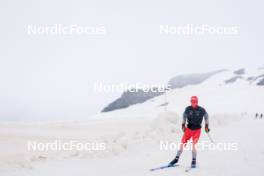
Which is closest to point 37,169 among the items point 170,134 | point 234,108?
point 170,134

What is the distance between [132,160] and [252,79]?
287ft

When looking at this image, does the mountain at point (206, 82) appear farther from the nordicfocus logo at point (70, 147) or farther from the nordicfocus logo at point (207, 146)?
the nordicfocus logo at point (207, 146)

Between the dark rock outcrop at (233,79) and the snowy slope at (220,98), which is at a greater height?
the dark rock outcrop at (233,79)

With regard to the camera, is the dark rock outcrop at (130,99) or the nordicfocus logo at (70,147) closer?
the nordicfocus logo at (70,147)

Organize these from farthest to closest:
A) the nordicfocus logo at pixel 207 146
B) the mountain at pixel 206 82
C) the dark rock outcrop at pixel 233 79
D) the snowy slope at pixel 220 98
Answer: the dark rock outcrop at pixel 233 79 → the mountain at pixel 206 82 → the snowy slope at pixel 220 98 → the nordicfocus logo at pixel 207 146

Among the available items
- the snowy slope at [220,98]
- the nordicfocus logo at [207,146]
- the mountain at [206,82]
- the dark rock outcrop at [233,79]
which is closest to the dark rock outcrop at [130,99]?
the mountain at [206,82]

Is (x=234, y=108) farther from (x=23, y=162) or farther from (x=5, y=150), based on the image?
(x=23, y=162)

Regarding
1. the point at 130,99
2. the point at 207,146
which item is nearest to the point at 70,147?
the point at 207,146

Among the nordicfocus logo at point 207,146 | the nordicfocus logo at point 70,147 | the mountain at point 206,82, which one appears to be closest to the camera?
the nordicfocus logo at point 207,146

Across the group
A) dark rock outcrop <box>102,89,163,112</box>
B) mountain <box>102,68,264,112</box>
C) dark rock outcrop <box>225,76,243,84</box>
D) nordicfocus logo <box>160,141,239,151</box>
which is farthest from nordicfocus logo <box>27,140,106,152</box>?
dark rock outcrop <box>102,89,163,112</box>

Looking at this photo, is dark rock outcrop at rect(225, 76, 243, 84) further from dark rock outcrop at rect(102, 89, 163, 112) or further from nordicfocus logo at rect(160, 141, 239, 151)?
nordicfocus logo at rect(160, 141, 239, 151)

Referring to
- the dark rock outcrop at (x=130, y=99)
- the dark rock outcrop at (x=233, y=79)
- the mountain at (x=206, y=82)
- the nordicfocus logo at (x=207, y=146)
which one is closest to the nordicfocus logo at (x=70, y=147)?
the nordicfocus logo at (x=207, y=146)

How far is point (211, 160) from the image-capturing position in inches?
507

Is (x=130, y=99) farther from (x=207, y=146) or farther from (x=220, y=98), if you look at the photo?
(x=207, y=146)
